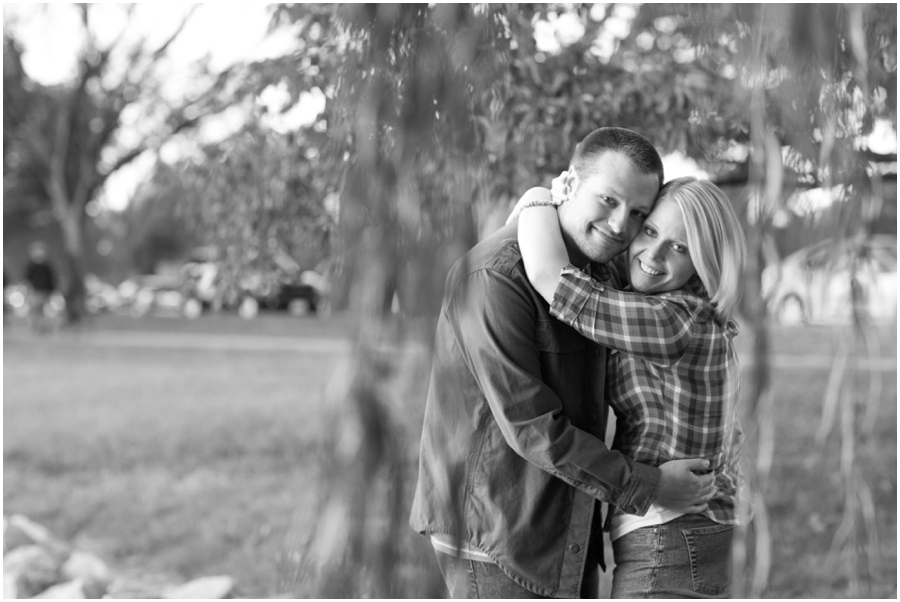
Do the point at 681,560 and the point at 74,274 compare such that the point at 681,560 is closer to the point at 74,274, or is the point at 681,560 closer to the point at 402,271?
the point at 402,271

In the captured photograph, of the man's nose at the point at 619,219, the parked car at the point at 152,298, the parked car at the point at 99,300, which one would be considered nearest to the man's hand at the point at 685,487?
the man's nose at the point at 619,219

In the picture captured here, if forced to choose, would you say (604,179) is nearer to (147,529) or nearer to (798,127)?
(798,127)

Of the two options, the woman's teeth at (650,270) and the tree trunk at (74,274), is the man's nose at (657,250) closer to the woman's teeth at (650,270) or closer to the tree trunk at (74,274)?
the woman's teeth at (650,270)

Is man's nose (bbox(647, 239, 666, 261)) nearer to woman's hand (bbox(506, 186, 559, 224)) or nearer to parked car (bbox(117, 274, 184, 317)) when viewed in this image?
woman's hand (bbox(506, 186, 559, 224))

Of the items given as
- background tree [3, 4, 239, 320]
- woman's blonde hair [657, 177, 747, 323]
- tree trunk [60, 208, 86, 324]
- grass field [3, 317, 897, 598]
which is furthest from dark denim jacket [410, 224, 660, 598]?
tree trunk [60, 208, 86, 324]

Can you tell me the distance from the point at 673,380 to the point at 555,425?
275 millimetres

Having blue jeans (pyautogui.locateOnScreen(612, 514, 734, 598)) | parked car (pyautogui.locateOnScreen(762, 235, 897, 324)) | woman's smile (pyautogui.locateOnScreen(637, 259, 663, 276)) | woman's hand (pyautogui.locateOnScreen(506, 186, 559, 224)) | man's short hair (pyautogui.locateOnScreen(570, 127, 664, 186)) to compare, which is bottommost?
blue jeans (pyautogui.locateOnScreen(612, 514, 734, 598))

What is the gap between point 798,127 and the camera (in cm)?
66

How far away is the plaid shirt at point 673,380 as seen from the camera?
162 cm

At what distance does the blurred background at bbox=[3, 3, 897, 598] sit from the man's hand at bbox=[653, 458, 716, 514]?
0.44 ft

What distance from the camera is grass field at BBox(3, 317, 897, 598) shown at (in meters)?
4.62

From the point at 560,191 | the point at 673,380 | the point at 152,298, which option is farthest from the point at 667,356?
the point at 152,298

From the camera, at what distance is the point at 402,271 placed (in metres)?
0.57

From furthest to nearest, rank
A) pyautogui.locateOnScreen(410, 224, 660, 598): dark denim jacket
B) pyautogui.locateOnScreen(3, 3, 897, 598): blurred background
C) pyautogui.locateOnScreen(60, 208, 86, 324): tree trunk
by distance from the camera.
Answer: pyautogui.locateOnScreen(60, 208, 86, 324): tree trunk
pyautogui.locateOnScreen(410, 224, 660, 598): dark denim jacket
pyautogui.locateOnScreen(3, 3, 897, 598): blurred background
